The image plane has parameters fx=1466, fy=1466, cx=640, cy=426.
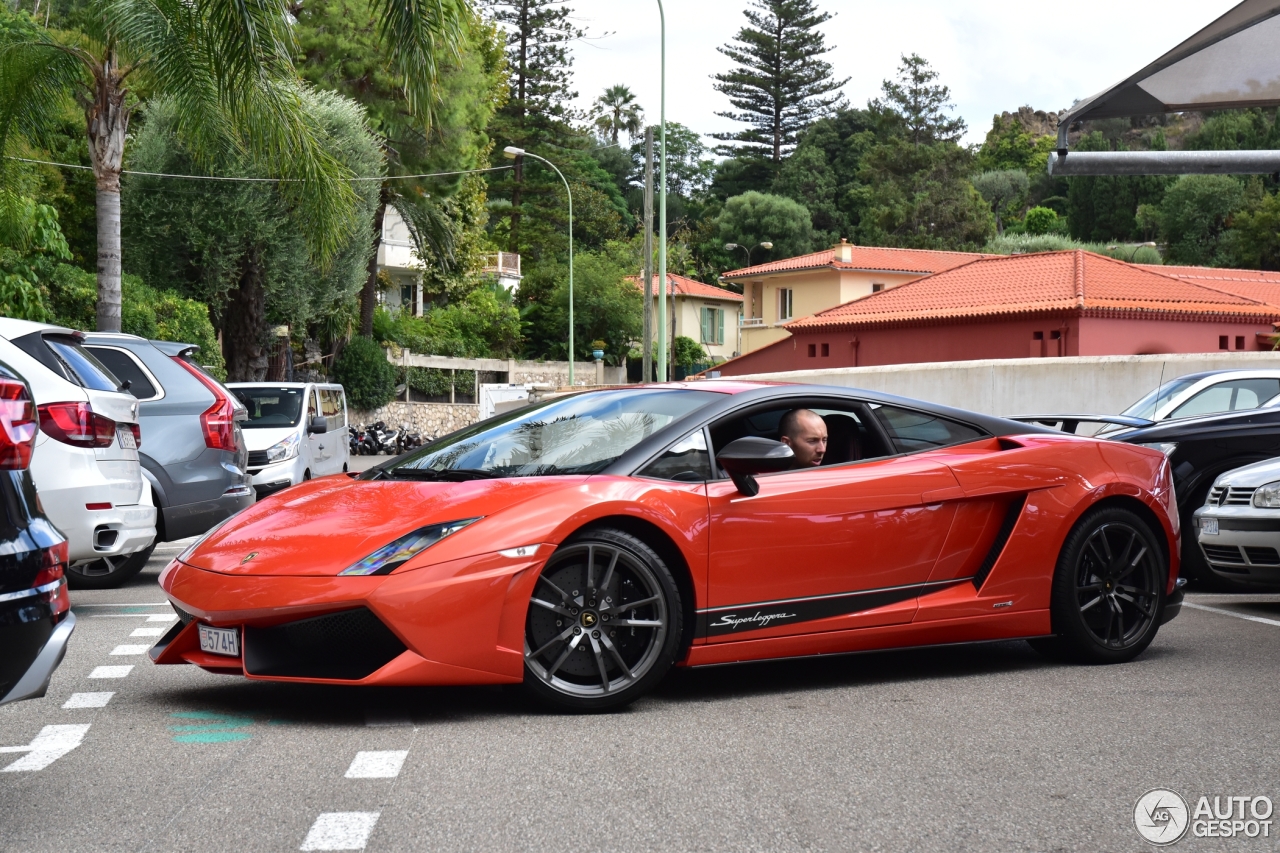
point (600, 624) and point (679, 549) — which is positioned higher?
point (679, 549)

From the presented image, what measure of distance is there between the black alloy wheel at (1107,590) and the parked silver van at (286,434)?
9.89 m

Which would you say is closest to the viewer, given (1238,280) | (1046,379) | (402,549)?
(402,549)

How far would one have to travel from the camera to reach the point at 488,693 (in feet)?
19.3

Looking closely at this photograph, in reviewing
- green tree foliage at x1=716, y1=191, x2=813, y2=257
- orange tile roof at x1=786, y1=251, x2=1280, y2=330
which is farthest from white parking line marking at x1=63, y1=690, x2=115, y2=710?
green tree foliage at x1=716, y1=191, x2=813, y2=257

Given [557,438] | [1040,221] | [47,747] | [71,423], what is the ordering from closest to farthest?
[47,747], [557,438], [71,423], [1040,221]

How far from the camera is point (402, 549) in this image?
518 cm

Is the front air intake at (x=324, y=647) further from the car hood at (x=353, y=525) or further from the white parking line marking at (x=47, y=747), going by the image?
the white parking line marking at (x=47, y=747)

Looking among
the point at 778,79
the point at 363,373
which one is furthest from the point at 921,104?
the point at 363,373

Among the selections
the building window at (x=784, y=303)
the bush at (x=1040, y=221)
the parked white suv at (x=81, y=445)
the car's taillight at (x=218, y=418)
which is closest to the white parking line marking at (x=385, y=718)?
the parked white suv at (x=81, y=445)

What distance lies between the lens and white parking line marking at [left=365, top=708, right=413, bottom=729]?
5.31 meters

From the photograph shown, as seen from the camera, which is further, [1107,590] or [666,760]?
[1107,590]

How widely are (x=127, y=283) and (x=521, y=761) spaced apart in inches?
1075

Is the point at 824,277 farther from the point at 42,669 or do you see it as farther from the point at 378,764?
the point at 42,669

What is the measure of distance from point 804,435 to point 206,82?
1519 cm
